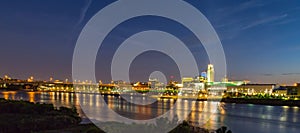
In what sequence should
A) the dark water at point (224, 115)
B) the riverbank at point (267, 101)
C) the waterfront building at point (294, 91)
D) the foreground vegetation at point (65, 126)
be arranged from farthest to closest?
the waterfront building at point (294, 91) < the riverbank at point (267, 101) < the dark water at point (224, 115) < the foreground vegetation at point (65, 126)

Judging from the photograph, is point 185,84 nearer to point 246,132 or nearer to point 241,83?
point 241,83

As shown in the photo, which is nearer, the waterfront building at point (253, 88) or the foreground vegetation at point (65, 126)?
the foreground vegetation at point (65, 126)

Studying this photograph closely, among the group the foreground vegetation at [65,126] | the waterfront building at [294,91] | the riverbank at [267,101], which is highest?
the foreground vegetation at [65,126]

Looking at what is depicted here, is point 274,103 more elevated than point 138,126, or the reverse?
point 138,126

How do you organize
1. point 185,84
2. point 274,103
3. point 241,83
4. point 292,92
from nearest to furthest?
point 274,103
point 292,92
point 241,83
point 185,84

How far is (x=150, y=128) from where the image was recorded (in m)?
7.49

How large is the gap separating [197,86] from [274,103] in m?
36.3

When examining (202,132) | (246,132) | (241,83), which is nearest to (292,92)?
(241,83)

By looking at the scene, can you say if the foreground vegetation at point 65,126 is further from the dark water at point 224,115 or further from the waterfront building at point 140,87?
the waterfront building at point 140,87

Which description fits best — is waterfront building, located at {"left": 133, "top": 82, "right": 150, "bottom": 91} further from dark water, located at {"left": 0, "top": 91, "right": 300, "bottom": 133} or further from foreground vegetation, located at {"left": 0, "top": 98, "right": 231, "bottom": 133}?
foreground vegetation, located at {"left": 0, "top": 98, "right": 231, "bottom": 133}

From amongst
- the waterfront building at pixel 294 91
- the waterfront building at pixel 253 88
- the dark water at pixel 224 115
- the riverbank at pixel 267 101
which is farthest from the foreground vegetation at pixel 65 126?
the waterfront building at pixel 253 88

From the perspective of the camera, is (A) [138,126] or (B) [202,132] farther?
(B) [202,132]

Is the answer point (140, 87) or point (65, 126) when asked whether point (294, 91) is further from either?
point (65, 126)


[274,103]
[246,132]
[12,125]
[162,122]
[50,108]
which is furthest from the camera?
[274,103]
